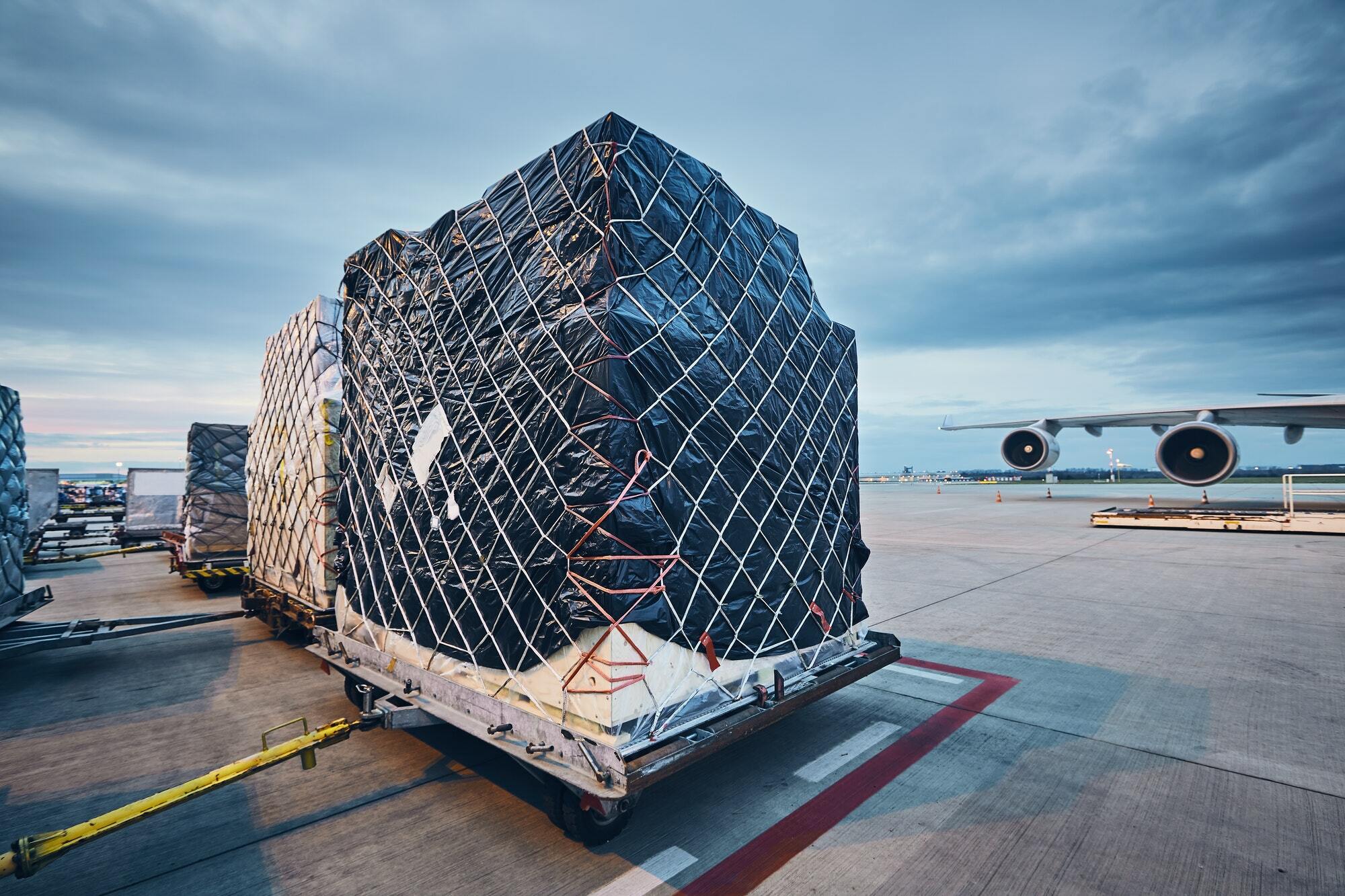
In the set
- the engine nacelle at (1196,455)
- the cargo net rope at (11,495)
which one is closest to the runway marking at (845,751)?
the cargo net rope at (11,495)

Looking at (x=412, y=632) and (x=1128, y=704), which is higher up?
(x=412, y=632)

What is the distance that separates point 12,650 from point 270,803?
3.63m

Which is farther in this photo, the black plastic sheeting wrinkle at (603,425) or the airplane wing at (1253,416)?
the airplane wing at (1253,416)

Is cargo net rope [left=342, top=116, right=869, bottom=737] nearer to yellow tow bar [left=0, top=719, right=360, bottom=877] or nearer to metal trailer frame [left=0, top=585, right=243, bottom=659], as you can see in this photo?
yellow tow bar [left=0, top=719, right=360, bottom=877]

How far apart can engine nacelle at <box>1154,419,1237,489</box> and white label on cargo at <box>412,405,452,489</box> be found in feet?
74.8

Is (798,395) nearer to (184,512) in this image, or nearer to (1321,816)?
(1321,816)

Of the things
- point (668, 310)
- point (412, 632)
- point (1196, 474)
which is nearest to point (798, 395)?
point (668, 310)

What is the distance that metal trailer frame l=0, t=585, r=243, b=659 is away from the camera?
5.09 m

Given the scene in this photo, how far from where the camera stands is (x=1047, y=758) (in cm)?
366

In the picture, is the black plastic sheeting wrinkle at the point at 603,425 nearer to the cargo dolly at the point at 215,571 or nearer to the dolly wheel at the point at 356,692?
the dolly wheel at the point at 356,692

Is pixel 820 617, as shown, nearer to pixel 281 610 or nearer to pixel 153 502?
pixel 281 610

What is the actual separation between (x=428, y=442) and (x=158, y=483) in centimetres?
1872

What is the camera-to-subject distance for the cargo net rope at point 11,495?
5.64 meters

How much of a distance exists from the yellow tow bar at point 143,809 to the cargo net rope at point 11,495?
4.67 metres
